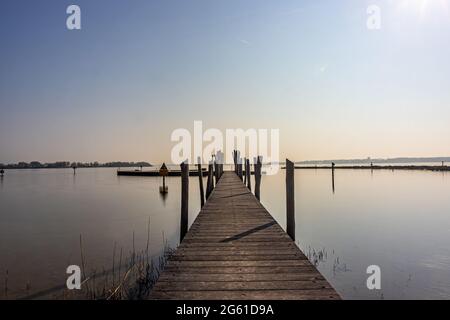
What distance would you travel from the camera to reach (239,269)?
4.11 meters

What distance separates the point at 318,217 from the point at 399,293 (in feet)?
32.4

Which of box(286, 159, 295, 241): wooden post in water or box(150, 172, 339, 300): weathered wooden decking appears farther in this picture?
box(286, 159, 295, 241): wooden post in water

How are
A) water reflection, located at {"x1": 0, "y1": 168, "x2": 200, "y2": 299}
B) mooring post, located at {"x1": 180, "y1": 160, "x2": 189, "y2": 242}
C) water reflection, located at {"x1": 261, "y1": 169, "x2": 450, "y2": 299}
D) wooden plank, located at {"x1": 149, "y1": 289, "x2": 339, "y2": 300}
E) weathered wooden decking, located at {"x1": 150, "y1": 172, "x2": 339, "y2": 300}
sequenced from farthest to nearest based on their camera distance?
mooring post, located at {"x1": 180, "y1": 160, "x2": 189, "y2": 242} → water reflection, located at {"x1": 0, "y1": 168, "x2": 200, "y2": 299} → water reflection, located at {"x1": 261, "y1": 169, "x2": 450, "y2": 299} → weathered wooden decking, located at {"x1": 150, "y1": 172, "x2": 339, "y2": 300} → wooden plank, located at {"x1": 149, "y1": 289, "x2": 339, "y2": 300}

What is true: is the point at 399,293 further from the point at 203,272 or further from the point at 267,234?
the point at 203,272

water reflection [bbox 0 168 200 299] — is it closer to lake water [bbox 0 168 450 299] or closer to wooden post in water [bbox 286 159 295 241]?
lake water [bbox 0 168 450 299]

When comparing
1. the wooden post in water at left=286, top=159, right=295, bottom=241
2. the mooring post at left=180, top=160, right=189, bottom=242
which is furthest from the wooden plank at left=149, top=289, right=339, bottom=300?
the mooring post at left=180, top=160, right=189, bottom=242

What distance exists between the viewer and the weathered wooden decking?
3.37m

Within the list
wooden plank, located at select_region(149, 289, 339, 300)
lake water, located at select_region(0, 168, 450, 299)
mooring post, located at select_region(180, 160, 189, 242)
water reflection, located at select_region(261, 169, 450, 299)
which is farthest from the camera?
mooring post, located at select_region(180, 160, 189, 242)

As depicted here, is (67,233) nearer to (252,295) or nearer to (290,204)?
(290,204)

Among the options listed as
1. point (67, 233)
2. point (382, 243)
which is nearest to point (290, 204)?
point (382, 243)

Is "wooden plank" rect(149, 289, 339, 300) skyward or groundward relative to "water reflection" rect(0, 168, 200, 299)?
skyward

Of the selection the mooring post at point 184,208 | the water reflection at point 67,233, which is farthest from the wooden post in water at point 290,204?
the water reflection at point 67,233
